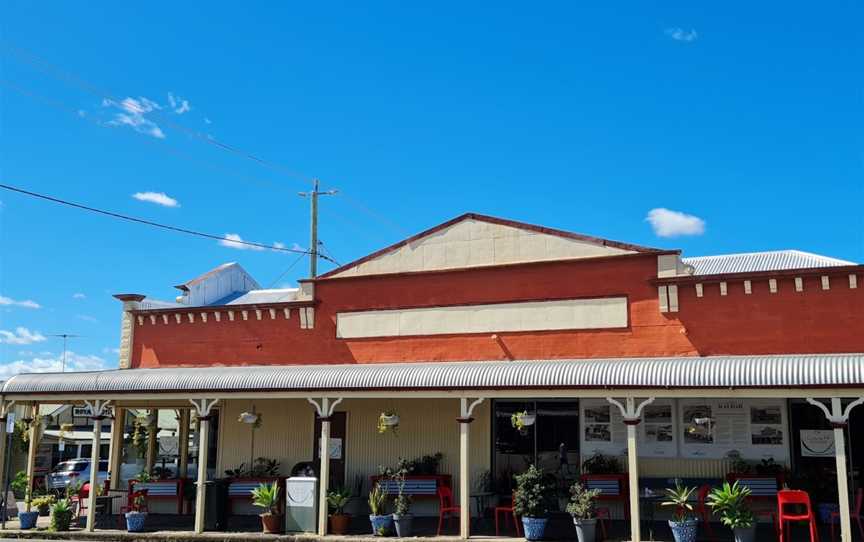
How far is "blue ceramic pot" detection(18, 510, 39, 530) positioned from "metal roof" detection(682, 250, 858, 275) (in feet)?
46.5


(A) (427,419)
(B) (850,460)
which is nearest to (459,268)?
(A) (427,419)

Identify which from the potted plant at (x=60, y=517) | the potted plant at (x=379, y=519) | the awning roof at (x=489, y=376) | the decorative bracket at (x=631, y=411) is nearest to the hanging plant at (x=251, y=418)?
the awning roof at (x=489, y=376)

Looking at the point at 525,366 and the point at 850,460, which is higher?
the point at 525,366

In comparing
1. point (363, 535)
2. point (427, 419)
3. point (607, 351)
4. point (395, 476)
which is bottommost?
→ point (363, 535)

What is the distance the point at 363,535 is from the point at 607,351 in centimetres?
539

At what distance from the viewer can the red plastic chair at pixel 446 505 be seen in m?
14.2

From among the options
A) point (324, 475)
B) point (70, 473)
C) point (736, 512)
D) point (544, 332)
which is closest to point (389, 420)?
point (324, 475)

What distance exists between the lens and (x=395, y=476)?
15.7 meters

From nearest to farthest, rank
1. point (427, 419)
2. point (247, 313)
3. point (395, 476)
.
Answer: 1. point (395, 476)
2. point (427, 419)
3. point (247, 313)

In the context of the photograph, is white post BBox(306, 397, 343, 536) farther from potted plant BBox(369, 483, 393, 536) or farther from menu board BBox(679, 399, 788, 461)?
menu board BBox(679, 399, 788, 461)

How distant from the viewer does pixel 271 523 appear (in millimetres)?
14781

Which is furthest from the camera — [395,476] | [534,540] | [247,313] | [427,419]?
[247,313]

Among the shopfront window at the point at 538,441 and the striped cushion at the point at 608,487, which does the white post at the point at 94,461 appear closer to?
the shopfront window at the point at 538,441

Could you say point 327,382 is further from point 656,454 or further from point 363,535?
point 656,454
